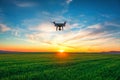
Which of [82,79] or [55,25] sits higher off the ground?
[55,25]

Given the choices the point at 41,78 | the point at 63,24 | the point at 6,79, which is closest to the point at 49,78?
the point at 41,78

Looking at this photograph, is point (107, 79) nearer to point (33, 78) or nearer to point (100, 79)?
point (100, 79)

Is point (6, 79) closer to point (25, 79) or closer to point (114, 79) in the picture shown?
point (25, 79)

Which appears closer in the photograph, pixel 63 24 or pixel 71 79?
pixel 71 79

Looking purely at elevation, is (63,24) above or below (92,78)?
above

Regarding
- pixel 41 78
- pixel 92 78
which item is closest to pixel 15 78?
pixel 41 78

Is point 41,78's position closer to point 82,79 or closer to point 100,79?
point 82,79

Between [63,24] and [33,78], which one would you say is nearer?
[33,78]

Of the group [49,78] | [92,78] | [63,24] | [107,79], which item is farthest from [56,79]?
[63,24]
